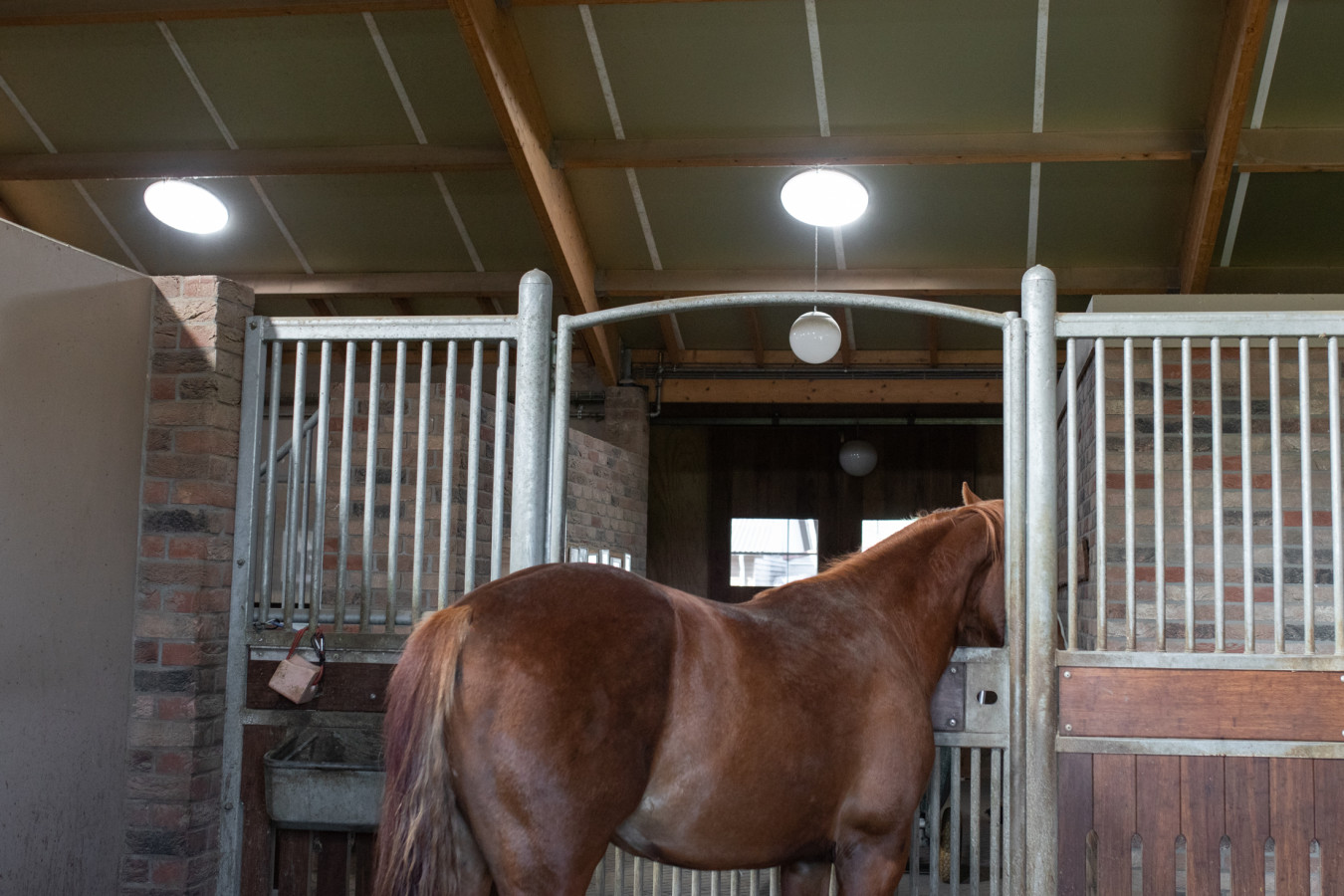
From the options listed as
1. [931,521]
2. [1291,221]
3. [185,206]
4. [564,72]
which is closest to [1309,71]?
[1291,221]

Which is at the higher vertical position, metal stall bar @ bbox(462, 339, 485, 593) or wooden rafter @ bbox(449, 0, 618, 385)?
wooden rafter @ bbox(449, 0, 618, 385)

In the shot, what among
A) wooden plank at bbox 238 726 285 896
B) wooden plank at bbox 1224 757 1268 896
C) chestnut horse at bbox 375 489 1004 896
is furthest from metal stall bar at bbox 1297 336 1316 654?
wooden plank at bbox 238 726 285 896

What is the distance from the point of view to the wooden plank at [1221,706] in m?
2.26

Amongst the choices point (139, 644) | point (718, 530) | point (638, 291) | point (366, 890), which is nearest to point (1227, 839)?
point (366, 890)

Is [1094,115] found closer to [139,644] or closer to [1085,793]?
[1085,793]

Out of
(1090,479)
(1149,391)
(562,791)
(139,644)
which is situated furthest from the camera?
(1090,479)

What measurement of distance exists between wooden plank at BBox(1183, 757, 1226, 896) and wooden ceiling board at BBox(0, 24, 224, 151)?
5.67m

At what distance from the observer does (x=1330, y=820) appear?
2.24 metres

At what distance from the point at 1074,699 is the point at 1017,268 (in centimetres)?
473

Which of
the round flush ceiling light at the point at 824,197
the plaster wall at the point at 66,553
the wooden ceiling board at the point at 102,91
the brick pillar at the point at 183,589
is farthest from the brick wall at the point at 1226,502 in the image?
the wooden ceiling board at the point at 102,91

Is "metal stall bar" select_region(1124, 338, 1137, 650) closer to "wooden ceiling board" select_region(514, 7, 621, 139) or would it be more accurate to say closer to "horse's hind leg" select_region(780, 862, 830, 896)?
"horse's hind leg" select_region(780, 862, 830, 896)

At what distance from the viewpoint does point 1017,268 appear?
21.5ft

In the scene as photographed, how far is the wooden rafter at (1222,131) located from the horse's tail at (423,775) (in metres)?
4.38

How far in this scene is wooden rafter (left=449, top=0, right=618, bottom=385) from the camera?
4.87 meters
